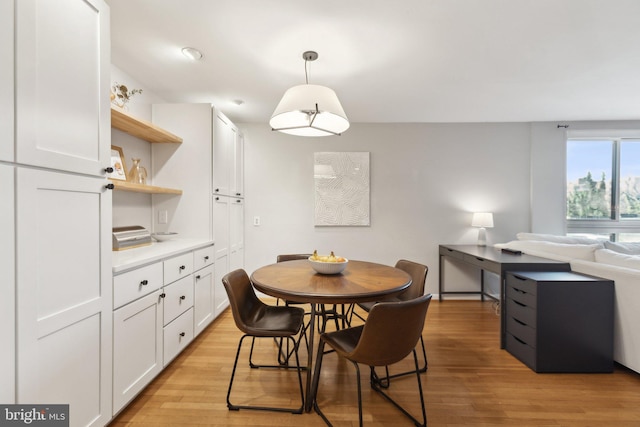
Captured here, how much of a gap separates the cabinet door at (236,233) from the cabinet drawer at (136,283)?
1443mm

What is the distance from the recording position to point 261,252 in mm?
3945

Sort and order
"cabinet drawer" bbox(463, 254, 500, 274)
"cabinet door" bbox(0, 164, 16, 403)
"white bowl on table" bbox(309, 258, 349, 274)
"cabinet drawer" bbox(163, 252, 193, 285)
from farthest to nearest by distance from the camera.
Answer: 1. "cabinet drawer" bbox(463, 254, 500, 274)
2. "cabinet drawer" bbox(163, 252, 193, 285)
3. "white bowl on table" bbox(309, 258, 349, 274)
4. "cabinet door" bbox(0, 164, 16, 403)

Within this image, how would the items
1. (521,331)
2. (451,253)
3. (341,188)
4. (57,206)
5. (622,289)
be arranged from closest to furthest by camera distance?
(57,206) < (622,289) < (521,331) < (451,253) < (341,188)

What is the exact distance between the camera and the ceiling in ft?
5.62

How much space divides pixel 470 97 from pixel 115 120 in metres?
3.33

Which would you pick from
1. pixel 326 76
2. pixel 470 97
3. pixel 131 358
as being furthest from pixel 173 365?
pixel 470 97

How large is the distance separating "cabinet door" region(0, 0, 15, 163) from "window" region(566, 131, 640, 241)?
5475 mm

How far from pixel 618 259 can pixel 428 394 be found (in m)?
1.78

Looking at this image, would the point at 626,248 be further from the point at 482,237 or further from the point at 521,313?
the point at 521,313

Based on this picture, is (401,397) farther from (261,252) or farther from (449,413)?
(261,252)

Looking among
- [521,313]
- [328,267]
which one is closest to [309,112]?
[328,267]

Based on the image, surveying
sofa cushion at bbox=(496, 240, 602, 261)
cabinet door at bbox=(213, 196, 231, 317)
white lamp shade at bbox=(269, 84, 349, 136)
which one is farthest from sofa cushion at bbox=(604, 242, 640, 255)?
cabinet door at bbox=(213, 196, 231, 317)

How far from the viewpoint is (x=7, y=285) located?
101cm

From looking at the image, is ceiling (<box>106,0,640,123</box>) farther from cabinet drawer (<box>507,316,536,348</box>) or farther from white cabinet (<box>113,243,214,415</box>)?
cabinet drawer (<box>507,316,536,348</box>)
